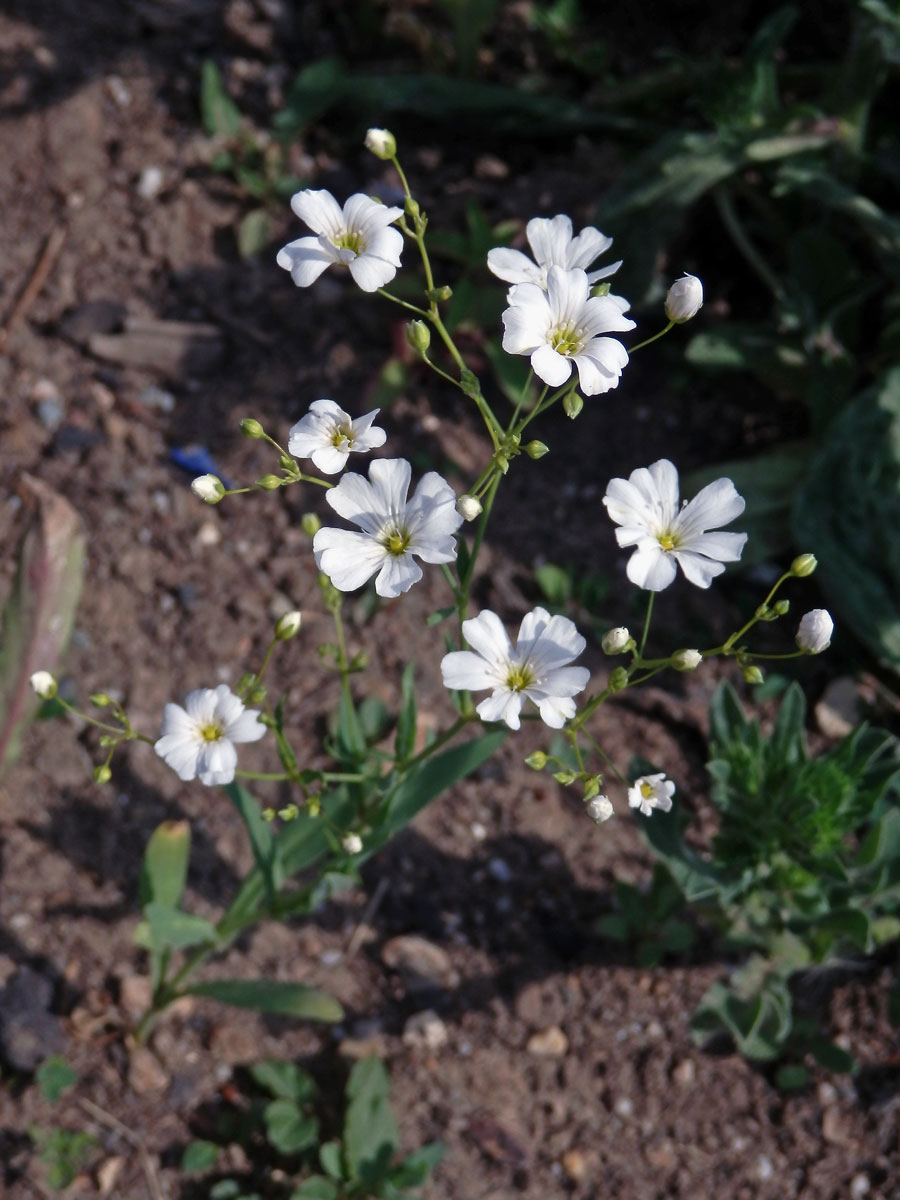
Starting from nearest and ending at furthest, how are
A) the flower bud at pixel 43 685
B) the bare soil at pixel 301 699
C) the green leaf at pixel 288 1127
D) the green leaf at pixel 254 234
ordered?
1. the flower bud at pixel 43 685
2. the green leaf at pixel 288 1127
3. the bare soil at pixel 301 699
4. the green leaf at pixel 254 234

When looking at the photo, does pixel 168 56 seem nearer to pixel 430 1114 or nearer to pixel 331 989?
pixel 331 989

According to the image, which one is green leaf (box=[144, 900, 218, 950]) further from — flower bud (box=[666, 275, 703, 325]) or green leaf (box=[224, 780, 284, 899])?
flower bud (box=[666, 275, 703, 325])

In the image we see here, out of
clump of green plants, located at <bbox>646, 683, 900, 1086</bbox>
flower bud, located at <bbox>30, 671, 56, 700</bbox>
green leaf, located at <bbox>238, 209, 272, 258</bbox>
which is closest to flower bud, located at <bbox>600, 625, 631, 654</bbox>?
clump of green plants, located at <bbox>646, 683, 900, 1086</bbox>

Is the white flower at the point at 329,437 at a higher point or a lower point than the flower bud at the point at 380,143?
lower

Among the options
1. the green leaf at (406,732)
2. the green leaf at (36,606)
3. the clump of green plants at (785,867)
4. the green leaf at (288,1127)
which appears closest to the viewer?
the green leaf at (406,732)

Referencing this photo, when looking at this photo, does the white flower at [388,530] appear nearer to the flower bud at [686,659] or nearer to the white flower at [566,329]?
the white flower at [566,329]

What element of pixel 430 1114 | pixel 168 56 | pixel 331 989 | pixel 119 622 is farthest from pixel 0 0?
pixel 430 1114

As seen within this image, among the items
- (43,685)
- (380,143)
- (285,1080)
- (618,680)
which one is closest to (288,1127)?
(285,1080)

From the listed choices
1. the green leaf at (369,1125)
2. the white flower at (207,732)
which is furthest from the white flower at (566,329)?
the green leaf at (369,1125)
